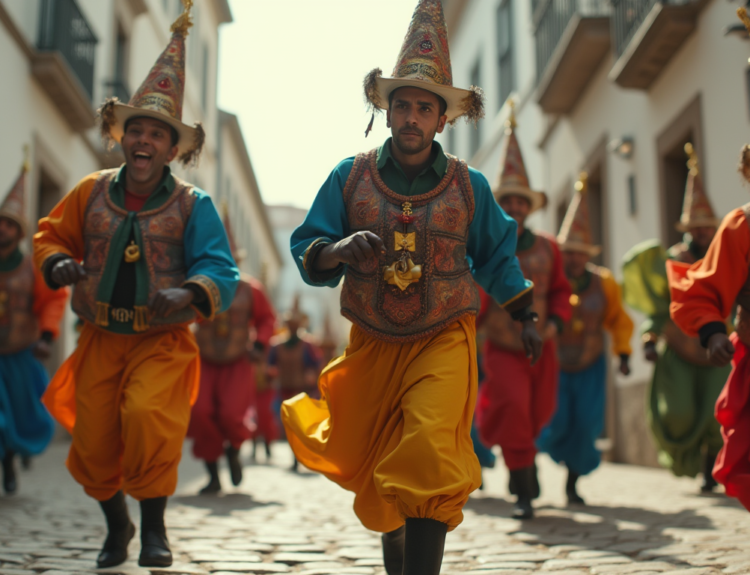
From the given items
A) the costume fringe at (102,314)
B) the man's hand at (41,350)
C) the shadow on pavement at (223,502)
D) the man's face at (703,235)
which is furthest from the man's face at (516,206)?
the costume fringe at (102,314)

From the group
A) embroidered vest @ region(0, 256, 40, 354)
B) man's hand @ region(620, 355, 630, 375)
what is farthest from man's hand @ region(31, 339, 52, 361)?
man's hand @ region(620, 355, 630, 375)

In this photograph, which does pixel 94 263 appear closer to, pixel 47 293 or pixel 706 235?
pixel 47 293

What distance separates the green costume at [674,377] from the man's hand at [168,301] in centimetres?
467

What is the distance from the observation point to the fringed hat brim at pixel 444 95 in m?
4.14

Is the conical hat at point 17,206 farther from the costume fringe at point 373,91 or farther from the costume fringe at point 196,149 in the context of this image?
the costume fringe at point 373,91

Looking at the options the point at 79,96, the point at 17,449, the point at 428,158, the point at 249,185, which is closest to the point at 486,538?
the point at 428,158

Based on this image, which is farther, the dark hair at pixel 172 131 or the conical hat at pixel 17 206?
the conical hat at pixel 17 206

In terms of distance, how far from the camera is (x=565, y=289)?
7.52 metres

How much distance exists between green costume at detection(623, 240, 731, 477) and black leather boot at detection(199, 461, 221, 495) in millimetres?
3675

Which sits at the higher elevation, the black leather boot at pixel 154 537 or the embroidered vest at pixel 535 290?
the embroidered vest at pixel 535 290

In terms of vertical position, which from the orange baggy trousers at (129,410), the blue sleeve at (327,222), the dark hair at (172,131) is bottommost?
the orange baggy trousers at (129,410)

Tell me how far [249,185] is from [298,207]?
52.8m

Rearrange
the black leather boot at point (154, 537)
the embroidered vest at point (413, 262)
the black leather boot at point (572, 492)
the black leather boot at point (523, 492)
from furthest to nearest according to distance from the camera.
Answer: the black leather boot at point (572, 492)
the black leather boot at point (523, 492)
the black leather boot at point (154, 537)
the embroidered vest at point (413, 262)

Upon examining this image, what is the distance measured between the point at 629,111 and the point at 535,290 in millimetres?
6599
